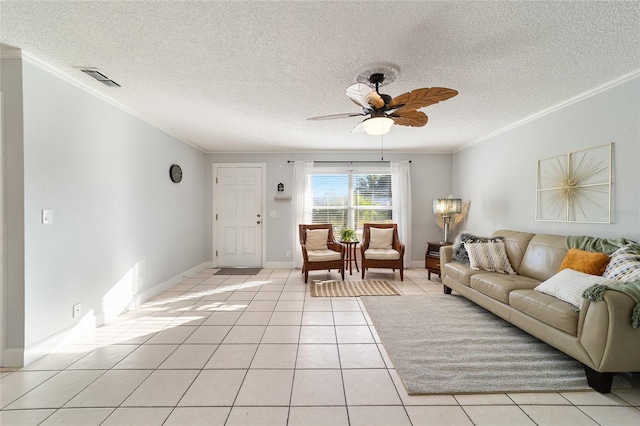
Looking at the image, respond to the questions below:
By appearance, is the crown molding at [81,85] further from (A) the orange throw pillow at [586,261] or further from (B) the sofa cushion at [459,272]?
(A) the orange throw pillow at [586,261]

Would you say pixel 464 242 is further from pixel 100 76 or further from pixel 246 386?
pixel 100 76

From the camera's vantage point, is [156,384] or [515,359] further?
[515,359]

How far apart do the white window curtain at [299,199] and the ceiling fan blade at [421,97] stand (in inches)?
132

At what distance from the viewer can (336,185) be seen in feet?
18.5

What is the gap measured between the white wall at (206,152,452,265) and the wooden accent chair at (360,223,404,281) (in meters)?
0.87

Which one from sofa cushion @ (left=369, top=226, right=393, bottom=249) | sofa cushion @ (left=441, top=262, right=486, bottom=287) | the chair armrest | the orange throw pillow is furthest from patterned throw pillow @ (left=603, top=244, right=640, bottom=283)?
sofa cushion @ (left=369, top=226, right=393, bottom=249)

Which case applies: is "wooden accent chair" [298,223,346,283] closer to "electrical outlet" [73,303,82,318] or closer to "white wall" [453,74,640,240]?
"white wall" [453,74,640,240]

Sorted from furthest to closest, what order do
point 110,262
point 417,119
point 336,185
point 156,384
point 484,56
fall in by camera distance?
1. point 336,185
2. point 110,262
3. point 417,119
4. point 484,56
5. point 156,384

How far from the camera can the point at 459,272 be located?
3385mm

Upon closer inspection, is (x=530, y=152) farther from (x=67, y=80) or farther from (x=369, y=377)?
(x=67, y=80)

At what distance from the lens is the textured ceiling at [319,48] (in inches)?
64.4

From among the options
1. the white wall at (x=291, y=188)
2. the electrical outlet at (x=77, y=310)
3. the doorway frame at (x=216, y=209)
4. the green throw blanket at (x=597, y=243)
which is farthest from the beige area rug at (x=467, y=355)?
the doorway frame at (x=216, y=209)

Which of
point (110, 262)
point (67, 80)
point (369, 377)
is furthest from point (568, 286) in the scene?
point (67, 80)

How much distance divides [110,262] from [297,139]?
3110 millimetres
